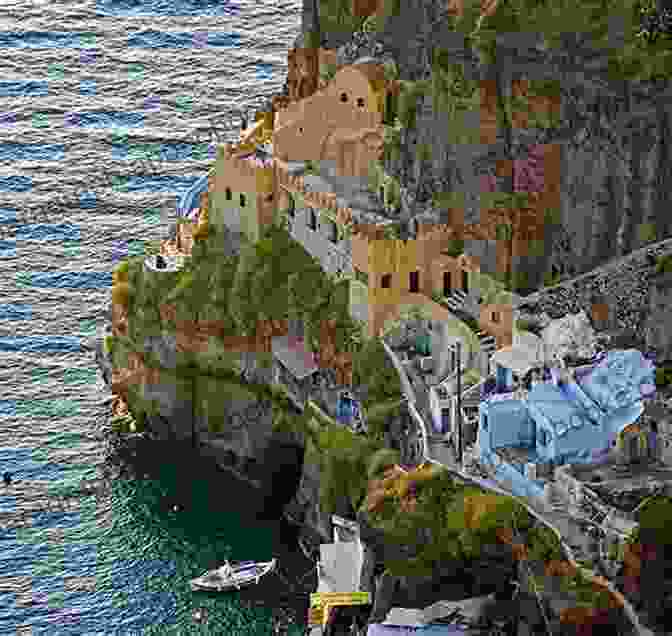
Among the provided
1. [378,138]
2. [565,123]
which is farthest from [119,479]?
[565,123]

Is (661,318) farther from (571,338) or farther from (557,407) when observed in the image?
(557,407)

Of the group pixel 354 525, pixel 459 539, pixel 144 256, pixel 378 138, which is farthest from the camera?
pixel 144 256

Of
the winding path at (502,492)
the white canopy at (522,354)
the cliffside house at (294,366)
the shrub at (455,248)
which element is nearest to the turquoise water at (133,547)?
the cliffside house at (294,366)

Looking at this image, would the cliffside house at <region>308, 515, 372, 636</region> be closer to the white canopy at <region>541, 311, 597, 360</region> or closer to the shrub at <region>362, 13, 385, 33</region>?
the white canopy at <region>541, 311, 597, 360</region>

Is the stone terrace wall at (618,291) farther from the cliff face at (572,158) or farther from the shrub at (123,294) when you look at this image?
the shrub at (123,294)

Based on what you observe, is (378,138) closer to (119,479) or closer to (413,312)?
(413,312)
